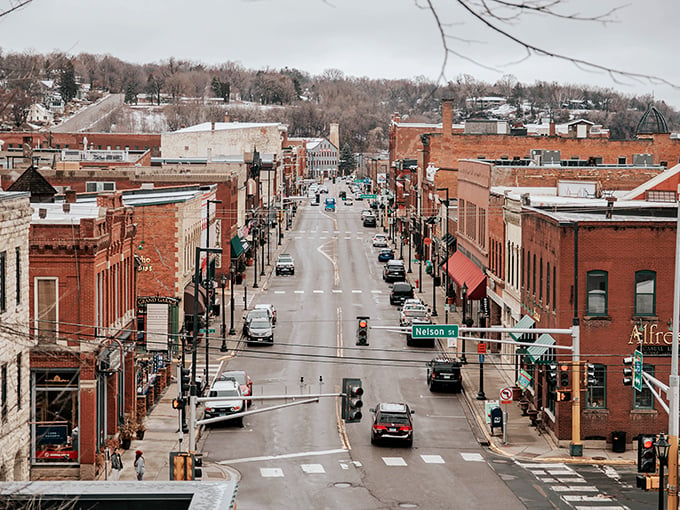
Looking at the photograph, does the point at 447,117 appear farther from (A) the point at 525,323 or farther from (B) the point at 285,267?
(A) the point at 525,323

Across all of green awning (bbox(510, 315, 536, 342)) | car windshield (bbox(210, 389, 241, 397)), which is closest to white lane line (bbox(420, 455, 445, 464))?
car windshield (bbox(210, 389, 241, 397))

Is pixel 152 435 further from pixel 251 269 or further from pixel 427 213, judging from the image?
pixel 427 213

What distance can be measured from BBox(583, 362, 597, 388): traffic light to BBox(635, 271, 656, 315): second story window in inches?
121

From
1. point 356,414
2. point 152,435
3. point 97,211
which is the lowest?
point 152,435

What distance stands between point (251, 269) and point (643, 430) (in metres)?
62.0

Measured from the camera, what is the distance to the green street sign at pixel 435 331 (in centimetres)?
2964

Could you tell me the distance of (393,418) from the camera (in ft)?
135

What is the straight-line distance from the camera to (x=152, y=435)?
43031 millimetres

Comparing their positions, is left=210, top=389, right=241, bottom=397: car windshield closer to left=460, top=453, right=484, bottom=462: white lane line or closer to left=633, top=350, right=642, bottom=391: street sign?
left=460, top=453, right=484, bottom=462: white lane line

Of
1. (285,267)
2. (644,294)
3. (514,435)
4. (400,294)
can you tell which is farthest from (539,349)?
(285,267)

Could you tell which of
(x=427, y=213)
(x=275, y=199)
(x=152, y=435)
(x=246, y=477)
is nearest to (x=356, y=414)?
(x=246, y=477)

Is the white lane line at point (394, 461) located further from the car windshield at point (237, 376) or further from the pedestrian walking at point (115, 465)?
the car windshield at point (237, 376)

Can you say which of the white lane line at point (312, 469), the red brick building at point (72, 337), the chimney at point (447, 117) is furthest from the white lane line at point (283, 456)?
the chimney at point (447, 117)

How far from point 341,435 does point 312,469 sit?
5.84 metres
